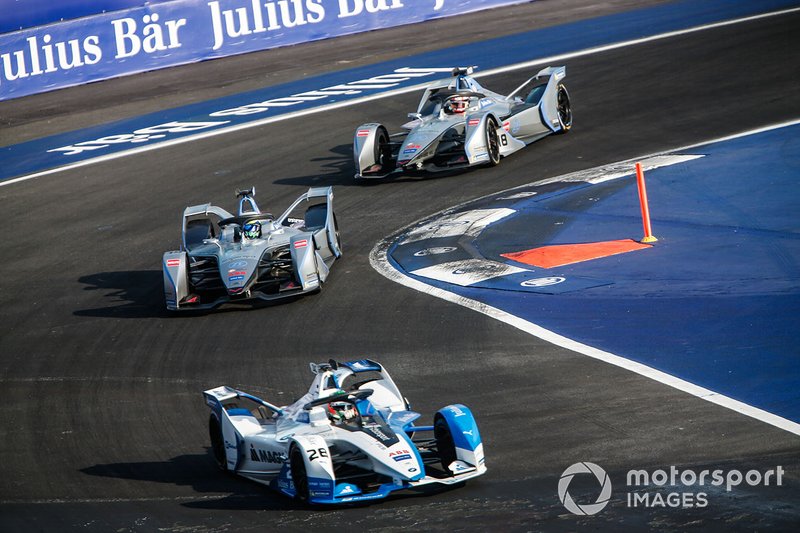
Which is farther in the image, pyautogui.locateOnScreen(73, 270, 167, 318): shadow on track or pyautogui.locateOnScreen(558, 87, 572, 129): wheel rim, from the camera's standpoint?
pyautogui.locateOnScreen(558, 87, 572, 129): wheel rim

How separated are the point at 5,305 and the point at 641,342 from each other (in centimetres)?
1144

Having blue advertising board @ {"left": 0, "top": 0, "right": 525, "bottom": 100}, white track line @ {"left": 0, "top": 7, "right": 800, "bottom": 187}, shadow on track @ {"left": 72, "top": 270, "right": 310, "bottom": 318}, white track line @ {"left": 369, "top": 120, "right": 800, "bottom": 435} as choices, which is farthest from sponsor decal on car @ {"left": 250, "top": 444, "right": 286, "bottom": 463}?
blue advertising board @ {"left": 0, "top": 0, "right": 525, "bottom": 100}

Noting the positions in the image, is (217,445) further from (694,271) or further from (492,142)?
(492,142)

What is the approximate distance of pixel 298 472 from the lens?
10.5 metres

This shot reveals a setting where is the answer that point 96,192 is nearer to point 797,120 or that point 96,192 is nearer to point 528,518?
point 797,120

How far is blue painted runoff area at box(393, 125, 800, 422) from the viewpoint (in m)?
13.2

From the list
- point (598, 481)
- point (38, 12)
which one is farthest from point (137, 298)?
point (38, 12)

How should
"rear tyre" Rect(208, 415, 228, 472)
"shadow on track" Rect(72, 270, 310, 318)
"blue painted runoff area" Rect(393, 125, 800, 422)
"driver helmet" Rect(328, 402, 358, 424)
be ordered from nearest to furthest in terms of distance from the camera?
"driver helmet" Rect(328, 402, 358, 424) → "rear tyre" Rect(208, 415, 228, 472) → "blue painted runoff area" Rect(393, 125, 800, 422) → "shadow on track" Rect(72, 270, 310, 318)

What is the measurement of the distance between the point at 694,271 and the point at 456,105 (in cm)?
905

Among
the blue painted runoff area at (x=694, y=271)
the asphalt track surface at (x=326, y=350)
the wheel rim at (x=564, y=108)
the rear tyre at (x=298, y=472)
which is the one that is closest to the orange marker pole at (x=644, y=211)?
the blue painted runoff area at (x=694, y=271)

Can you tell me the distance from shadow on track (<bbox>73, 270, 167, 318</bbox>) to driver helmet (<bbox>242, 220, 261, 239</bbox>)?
6.07 ft

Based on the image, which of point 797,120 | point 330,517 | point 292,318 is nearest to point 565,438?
point 330,517

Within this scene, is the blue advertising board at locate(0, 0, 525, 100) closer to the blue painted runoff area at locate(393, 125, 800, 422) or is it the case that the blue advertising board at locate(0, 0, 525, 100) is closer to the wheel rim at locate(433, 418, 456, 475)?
the blue painted runoff area at locate(393, 125, 800, 422)

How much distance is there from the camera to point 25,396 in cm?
1495
